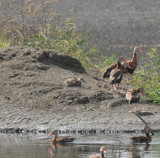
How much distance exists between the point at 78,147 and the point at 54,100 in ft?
13.8

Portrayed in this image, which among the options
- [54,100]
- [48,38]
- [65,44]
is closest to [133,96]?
[54,100]

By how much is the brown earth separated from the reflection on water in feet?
3.06

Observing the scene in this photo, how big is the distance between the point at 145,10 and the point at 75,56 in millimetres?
15233

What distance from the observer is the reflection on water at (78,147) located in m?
10.5

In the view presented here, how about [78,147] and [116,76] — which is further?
[116,76]

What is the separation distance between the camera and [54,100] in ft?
50.4

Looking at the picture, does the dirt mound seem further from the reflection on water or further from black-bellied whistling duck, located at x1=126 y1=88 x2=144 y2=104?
the reflection on water

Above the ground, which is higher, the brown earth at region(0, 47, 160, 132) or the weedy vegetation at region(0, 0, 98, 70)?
the weedy vegetation at region(0, 0, 98, 70)

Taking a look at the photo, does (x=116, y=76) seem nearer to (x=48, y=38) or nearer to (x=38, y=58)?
(x=38, y=58)

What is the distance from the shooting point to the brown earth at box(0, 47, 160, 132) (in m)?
13.8

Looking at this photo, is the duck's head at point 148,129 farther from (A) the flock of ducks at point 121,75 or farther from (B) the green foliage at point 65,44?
(B) the green foliage at point 65,44

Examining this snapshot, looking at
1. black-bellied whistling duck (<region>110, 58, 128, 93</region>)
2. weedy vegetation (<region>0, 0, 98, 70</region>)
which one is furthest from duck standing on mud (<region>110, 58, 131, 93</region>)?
weedy vegetation (<region>0, 0, 98, 70</region>)

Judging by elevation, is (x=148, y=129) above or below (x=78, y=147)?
above

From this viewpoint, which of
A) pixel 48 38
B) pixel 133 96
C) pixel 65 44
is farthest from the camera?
pixel 48 38
